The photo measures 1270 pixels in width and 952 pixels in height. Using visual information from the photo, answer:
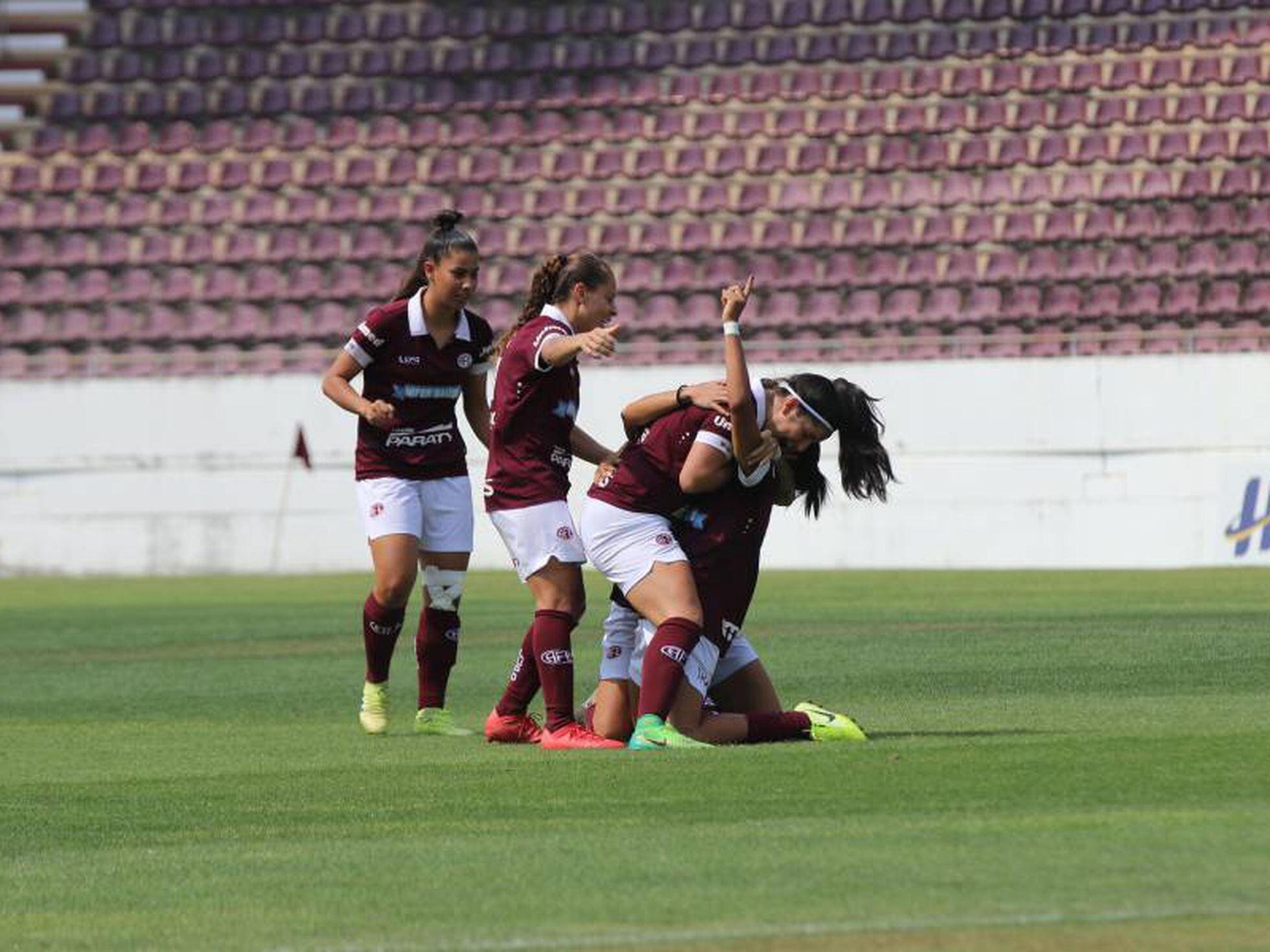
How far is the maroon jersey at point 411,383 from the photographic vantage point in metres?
9.97

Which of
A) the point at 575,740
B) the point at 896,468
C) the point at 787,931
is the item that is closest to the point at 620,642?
the point at 575,740

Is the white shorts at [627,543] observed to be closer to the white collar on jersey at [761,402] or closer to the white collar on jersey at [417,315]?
the white collar on jersey at [761,402]

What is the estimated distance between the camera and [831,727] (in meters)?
8.90

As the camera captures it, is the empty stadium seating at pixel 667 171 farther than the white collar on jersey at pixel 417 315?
Yes

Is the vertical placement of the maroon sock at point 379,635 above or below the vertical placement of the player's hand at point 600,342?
below

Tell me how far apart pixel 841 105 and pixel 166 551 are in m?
10.0

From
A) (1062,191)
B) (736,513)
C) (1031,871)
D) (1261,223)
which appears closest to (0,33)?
(1062,191)

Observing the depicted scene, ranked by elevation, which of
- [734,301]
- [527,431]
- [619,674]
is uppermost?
[734,301]

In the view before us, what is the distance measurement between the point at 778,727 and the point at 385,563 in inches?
73.5

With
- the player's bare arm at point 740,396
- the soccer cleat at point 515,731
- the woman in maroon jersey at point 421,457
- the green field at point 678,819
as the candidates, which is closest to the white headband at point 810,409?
the player's bare arm at point 740,396

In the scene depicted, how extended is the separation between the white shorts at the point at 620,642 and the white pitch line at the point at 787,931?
160 inches

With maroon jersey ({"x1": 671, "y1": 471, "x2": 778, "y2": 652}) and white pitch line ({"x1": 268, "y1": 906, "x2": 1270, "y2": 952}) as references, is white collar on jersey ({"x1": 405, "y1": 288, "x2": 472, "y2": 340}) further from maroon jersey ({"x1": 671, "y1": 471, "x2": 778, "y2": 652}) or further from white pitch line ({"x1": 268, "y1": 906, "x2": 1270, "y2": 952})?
white pitch line ({"x1": 268, "y1": 906, "x2": 1270, "y2": 952})

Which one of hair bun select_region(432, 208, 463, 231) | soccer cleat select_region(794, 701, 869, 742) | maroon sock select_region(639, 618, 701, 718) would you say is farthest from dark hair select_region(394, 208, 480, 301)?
soccer cleat select_region(794, 701, 869, 742)

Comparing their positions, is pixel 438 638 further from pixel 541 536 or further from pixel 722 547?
pixel 722 547
